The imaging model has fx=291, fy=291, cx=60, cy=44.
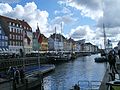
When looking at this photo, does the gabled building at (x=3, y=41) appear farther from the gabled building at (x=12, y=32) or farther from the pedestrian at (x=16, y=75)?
the pedestrian at (x=16, y=75)

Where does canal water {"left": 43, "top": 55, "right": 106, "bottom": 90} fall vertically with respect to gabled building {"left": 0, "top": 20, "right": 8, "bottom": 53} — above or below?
below

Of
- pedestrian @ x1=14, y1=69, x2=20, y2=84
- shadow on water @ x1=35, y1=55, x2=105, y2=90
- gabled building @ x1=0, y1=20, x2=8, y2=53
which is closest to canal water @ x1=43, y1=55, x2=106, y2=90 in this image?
shadow on water @ x1=35, y1=55, x2=105, y2=90

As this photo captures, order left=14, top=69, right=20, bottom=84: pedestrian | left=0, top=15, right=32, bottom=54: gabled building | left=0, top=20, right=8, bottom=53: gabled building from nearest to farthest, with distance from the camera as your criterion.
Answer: left=14, top=69, right=20, bottom=84: pedestrian
left=0, top=20, right=8, bottom=53: gabled building
left=0, top=15, right=32, bottom=54: gabled building

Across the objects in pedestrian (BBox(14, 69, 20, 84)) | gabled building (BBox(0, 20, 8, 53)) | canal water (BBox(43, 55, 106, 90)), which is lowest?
canal water (BBox(43, 55, 106, 90))

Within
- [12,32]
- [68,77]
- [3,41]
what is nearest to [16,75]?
[68,77]

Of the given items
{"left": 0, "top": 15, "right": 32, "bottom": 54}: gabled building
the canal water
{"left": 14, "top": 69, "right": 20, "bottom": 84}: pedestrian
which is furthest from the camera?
{"left": 0, "top": 15, "right": 32, "bottom": 54}: gabled building

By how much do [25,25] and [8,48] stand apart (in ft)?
89.5

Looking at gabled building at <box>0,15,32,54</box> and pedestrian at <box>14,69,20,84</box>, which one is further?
gabled building at <box>0,15,32,54</box>

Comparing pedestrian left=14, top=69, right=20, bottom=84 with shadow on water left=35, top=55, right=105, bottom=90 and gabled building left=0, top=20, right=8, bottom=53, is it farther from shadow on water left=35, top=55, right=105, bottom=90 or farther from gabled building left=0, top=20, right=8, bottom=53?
gabled building left=0, top=20, right=8, bottom=53

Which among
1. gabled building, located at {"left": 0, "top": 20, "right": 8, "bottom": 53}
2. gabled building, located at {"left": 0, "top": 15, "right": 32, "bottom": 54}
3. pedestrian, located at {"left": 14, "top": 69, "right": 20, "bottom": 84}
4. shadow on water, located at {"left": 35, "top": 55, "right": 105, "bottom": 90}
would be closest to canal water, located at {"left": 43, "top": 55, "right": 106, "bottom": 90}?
shadow on water, located at {"left": 35, "top": 55, "right": 105, "bottom": 90}

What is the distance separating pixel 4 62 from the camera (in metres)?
66.9

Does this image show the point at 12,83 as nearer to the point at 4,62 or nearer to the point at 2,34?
the point at 4,62

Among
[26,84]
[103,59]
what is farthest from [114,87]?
[103,59]

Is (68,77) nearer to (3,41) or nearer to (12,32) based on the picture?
(3,41)
